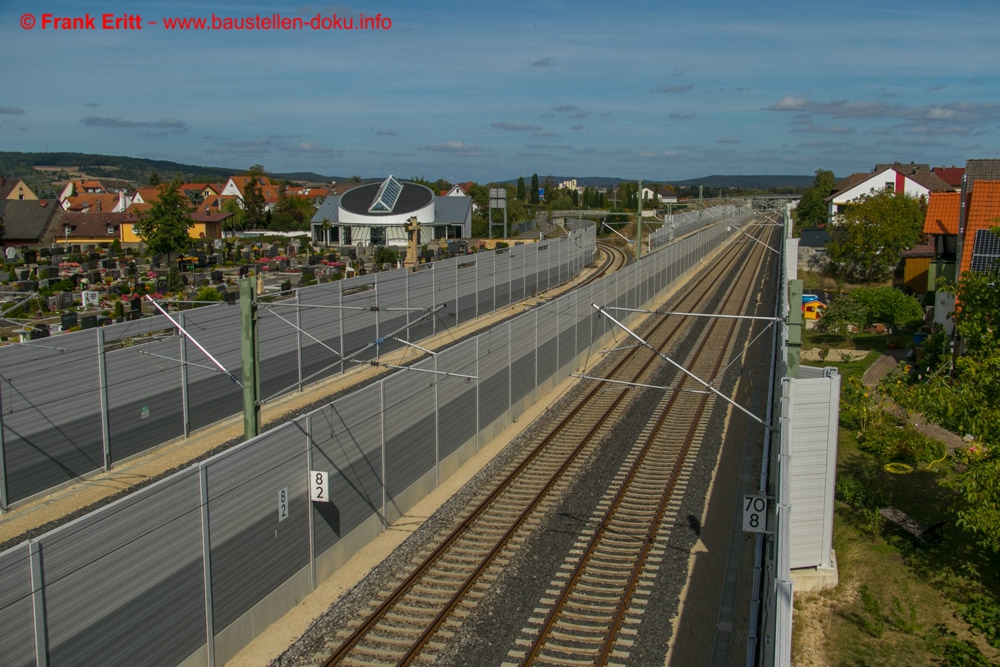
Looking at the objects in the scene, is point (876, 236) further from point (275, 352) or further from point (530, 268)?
point (275, 352)

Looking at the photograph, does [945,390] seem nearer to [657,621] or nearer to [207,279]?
[657,621]

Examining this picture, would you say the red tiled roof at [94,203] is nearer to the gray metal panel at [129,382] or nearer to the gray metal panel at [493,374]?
the gray metal panel at [129,382]

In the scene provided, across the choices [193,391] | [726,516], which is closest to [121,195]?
[193,391]

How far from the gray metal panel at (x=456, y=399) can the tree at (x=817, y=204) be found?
86.7 metres

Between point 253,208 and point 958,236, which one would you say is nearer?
point 958,236

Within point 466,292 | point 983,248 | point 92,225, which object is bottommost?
point 466,292

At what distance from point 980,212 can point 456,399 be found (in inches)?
678

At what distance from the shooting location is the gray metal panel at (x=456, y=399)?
15.7 meters

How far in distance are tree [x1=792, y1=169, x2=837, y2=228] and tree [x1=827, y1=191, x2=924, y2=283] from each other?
154 ft

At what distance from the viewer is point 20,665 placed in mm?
7086

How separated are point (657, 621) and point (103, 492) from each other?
10.7 meters

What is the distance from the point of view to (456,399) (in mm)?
16469

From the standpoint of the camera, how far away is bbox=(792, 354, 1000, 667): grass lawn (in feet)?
34.0

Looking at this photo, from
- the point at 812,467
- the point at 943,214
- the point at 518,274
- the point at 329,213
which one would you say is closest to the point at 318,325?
the point at 812,467
